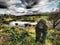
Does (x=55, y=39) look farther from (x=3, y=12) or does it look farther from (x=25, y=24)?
(x=3, y=12)

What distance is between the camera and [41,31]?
4.03 meters

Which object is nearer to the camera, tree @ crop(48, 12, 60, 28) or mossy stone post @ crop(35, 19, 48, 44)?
mossy stone post @ crop(35, 19, 48, 44)

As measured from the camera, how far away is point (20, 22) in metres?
4.15

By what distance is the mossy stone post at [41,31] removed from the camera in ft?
13.1

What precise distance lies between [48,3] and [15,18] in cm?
74

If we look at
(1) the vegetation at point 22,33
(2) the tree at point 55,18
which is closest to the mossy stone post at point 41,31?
(1) the vegetation at point 22,33

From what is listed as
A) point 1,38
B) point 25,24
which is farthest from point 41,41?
point 1,38

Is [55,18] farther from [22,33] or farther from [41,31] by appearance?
[22,33]

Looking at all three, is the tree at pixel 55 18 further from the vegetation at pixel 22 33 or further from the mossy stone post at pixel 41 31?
the mossy stone post at pixel 41 31

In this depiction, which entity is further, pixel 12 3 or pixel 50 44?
pixel 12 3

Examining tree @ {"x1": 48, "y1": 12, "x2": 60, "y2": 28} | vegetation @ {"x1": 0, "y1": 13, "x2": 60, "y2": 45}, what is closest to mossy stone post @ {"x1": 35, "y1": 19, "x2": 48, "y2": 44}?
vegetation @ {"x1": 0, "y1": 13, "x2": 60, "y2": 45}

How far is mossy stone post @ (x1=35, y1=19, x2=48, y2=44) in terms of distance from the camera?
4000 mm

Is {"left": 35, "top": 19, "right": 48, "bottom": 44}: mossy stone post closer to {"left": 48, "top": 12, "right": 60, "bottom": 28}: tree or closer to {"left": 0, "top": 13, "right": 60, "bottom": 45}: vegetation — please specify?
{"left": 0, "top": 13, "right": 60, "bottom": 45}: vegetation

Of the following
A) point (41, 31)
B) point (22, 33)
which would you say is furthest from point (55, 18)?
point (22, 33)
